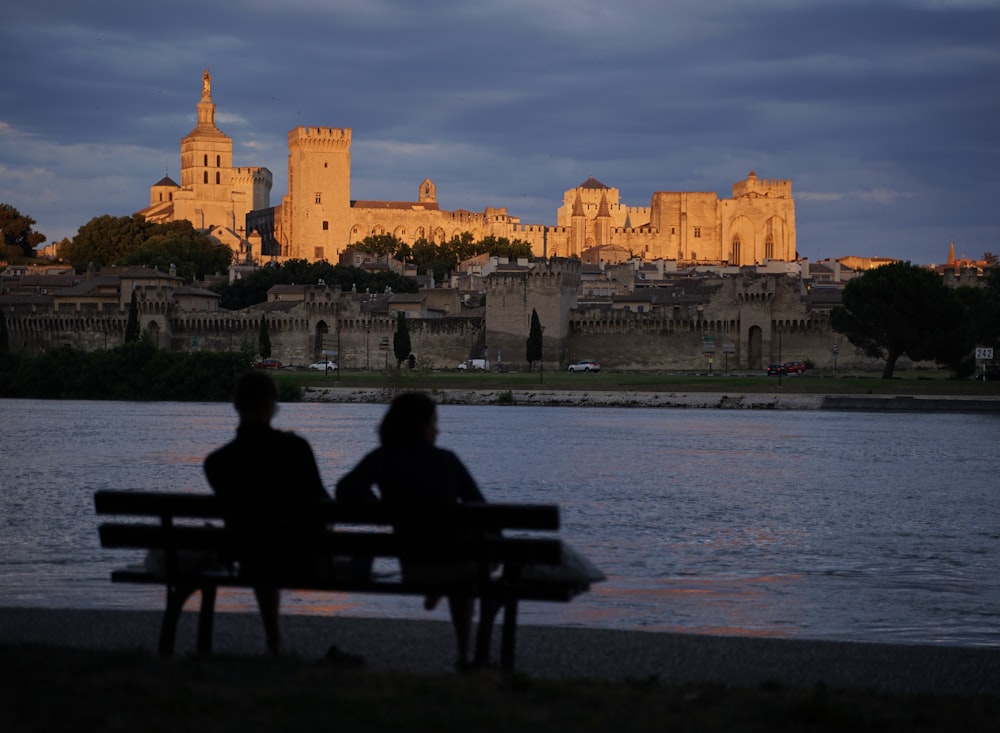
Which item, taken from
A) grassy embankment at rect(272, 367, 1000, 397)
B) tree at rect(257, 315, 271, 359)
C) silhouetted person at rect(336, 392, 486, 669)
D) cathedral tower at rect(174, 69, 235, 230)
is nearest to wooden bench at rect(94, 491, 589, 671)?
silhouetted person at rect(336, 392, 486, 669)

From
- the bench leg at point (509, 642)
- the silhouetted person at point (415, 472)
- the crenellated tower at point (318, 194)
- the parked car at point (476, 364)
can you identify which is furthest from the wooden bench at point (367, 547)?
the crenellated tower at point (318, 194)

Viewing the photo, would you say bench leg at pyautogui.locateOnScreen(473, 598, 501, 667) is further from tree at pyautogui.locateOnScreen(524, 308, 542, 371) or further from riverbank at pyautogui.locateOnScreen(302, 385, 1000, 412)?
tree at pyautogui.locateOnScreen(524, 308, 542, 371)

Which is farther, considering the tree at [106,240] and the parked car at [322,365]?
the tree at [106,240]

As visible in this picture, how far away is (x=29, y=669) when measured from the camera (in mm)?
5906

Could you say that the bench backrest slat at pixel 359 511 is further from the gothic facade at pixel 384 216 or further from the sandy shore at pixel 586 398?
the gothic facade at pixel 384 216

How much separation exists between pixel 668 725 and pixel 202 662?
199cm

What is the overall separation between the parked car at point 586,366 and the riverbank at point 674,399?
1231cm

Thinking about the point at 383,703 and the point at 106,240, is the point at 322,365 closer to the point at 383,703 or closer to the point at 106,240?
the point at 106,240

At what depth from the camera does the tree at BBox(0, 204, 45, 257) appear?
398 feet

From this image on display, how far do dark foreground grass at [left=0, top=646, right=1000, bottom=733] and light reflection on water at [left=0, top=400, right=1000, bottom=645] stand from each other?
3276 millimetres

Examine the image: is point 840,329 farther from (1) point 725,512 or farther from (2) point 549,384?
(1) point 725,512

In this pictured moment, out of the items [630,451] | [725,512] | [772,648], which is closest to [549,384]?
[630,451]

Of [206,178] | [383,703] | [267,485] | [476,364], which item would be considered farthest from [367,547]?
[206,178]

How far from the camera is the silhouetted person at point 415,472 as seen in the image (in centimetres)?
654
